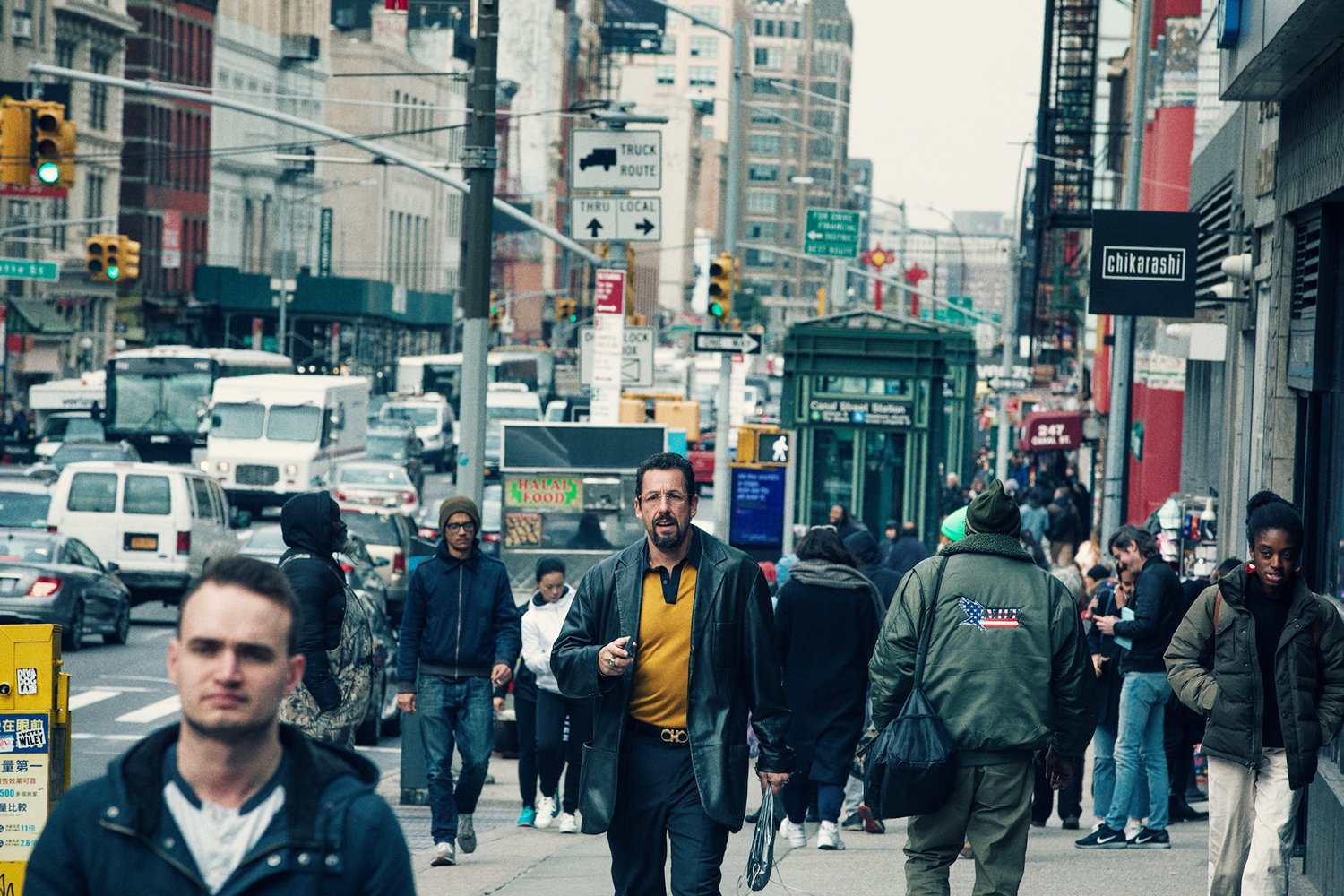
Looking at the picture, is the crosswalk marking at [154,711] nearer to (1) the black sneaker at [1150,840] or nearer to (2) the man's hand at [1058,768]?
(1) the black sneaker at [1150,840]

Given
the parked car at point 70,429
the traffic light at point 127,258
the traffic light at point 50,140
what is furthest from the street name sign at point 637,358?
the parked car at point 70,429

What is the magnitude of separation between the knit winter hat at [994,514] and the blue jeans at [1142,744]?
3818 mm

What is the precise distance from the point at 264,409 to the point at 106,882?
40.2 m

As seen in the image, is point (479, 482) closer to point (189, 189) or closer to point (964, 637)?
point (964, 637)

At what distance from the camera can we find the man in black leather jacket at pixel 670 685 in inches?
261

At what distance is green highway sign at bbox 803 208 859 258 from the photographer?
40.2 m

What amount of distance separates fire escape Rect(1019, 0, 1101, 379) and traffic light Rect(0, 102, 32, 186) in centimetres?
1401

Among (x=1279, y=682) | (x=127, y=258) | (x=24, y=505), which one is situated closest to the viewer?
(x=1279, y=682)

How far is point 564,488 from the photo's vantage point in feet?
61.6

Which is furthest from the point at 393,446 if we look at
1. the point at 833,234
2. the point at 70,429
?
the point at 833,234

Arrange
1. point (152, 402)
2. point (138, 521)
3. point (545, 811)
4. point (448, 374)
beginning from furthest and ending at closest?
point (448, 374), point (152, 402), point (138, 521), point (545, 811)

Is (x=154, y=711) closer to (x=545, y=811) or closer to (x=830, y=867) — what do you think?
(x=545, y=811)

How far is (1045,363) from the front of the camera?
2847 inches

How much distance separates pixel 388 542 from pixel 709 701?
1963 centimetres
